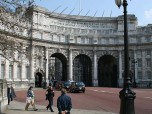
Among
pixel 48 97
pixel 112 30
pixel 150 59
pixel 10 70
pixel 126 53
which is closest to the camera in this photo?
pixel 126 53

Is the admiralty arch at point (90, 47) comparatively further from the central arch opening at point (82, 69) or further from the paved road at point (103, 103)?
the paved road at point (103, 103)

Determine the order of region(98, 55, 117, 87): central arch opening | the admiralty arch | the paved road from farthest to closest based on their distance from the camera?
region(98, 55, 117, 87): central arch opening, the admiralty arch, the paved road

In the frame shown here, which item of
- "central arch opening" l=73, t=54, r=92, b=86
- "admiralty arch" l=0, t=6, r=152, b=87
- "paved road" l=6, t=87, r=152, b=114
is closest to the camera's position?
"paved road" l=6, t=87, r=152, b=114

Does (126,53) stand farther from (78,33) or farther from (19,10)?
(78,33)

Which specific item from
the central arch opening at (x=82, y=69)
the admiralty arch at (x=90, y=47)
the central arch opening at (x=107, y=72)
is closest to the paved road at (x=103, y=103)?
the admiralty arch at (x=90, y=47)

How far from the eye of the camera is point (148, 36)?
3297 inches

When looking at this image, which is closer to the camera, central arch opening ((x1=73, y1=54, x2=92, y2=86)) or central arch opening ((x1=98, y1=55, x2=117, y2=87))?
central arch opening ((x1=73, y1=54, x2=92, y2=86))

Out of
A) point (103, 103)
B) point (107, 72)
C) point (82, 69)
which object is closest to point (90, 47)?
point (82, 69)

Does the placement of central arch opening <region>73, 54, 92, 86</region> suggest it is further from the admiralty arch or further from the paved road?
the paved road

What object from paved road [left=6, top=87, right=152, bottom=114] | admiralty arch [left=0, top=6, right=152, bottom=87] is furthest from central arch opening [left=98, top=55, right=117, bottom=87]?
paved road [left=6, top=87, right=152, bottom=114]

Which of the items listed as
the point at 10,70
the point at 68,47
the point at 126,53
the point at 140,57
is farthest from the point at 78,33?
the point at 126,53

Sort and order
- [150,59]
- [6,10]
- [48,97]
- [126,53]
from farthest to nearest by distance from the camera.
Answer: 1. [150,59]
2. [48,97]
3. [6,10]
4. [126,53]

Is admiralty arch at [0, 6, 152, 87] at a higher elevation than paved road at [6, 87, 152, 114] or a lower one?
higher

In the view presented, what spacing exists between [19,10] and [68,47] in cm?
6318
